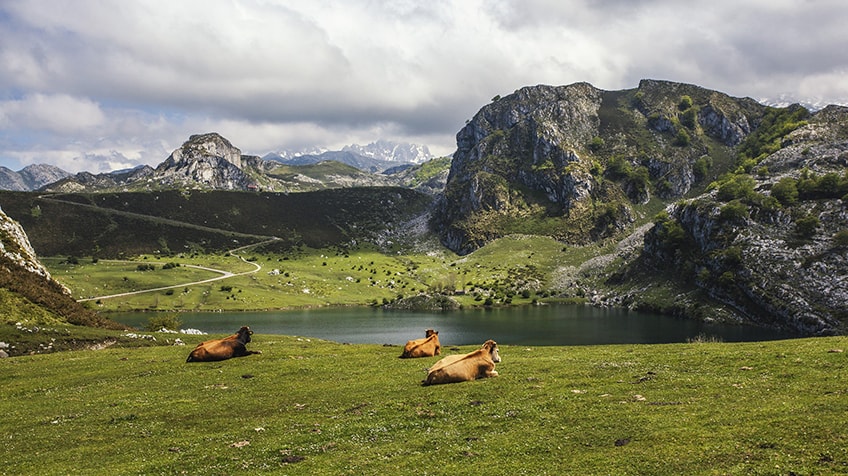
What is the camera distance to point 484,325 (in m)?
140

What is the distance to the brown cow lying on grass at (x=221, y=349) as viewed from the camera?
114 ft

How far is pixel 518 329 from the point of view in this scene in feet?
417

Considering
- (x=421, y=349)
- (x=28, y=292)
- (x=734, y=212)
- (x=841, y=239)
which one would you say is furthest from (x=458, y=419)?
(x=734, y=212)

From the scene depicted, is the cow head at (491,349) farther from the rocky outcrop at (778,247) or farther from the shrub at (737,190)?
the shrub at (737,190)

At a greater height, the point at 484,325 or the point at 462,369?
the point at 462,369

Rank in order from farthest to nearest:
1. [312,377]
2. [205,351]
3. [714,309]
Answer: [714,309]
[205,351]
[312,377]

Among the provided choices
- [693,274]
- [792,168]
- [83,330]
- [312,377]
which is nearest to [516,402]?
[312,377]

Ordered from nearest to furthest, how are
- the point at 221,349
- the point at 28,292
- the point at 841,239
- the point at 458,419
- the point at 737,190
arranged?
the point at 458,419
the point at 221,349
the point at 28,292
the point at 841,239
the point at 737,190

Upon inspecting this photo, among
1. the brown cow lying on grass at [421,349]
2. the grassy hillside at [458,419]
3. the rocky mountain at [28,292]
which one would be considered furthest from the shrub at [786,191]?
the rocky mountain at [28,292]

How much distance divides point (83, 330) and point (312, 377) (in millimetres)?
33318

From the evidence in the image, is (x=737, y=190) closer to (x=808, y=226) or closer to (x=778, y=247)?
(x=808, y=226)

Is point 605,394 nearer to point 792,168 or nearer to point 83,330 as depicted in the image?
point 83,330

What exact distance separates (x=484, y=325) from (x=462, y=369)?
384 feet

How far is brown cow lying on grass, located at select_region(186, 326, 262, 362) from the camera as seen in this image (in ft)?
114
